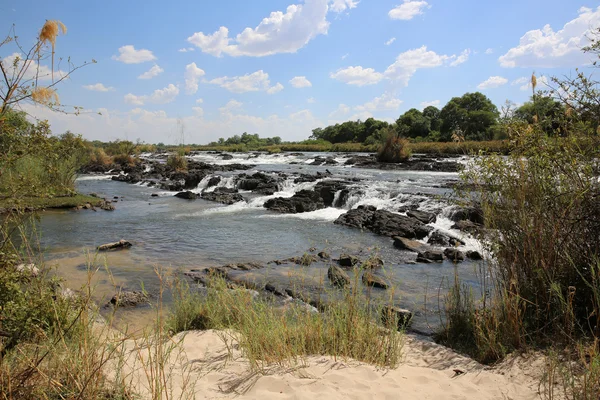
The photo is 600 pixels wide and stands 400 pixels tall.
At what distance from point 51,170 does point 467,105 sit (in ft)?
243

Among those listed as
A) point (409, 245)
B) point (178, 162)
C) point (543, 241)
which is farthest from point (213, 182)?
point (543, 241)

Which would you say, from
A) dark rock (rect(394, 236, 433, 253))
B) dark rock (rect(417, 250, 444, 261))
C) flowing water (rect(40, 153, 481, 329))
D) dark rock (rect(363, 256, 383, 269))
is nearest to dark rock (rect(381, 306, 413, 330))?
flowing water (rect(40, 153, 481, 329))

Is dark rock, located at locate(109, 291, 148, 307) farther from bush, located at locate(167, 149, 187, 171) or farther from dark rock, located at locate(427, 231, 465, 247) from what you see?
bush, located at locate(167, 149, 187, 171)

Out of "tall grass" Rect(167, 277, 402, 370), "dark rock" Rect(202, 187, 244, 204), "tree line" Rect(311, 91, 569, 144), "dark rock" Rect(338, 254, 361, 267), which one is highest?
"tree line" Rect(311, 91, 569, 144)

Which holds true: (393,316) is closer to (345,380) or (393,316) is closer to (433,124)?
(345,380)

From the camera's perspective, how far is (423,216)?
46.6 feet

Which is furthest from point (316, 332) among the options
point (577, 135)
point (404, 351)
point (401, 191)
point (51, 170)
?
point (401, 191)

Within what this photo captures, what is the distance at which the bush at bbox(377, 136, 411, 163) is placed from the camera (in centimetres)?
3294

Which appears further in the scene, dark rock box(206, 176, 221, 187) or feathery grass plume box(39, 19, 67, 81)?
dark rock box(206, 176, 221, 187)

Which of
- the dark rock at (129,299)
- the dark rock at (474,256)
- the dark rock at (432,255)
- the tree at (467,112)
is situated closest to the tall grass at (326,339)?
the dark rock at (129,299)

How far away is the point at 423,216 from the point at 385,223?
1.77 metres

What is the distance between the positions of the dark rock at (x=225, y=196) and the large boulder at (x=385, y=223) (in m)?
6.98

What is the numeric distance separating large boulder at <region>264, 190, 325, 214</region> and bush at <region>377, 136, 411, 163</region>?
53.7ft

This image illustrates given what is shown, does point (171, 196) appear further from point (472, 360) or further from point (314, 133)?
point (314, 133)
